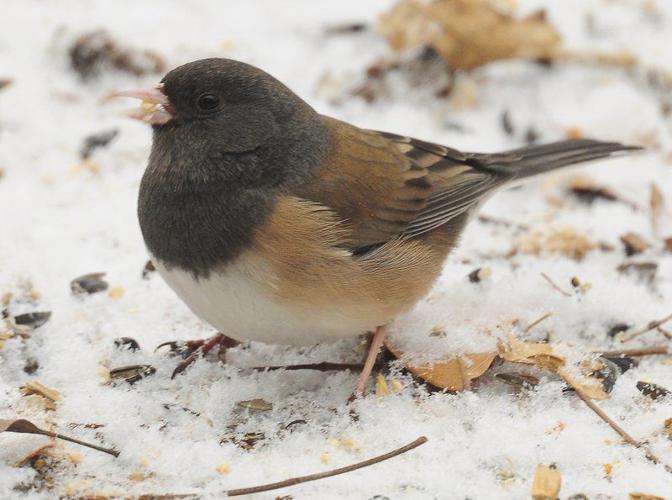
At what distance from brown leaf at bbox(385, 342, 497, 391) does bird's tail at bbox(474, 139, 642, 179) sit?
0.73 metres

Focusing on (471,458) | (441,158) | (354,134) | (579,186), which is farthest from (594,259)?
(471,458)

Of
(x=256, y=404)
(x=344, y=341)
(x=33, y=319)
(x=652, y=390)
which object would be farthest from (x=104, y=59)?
(x=652, y=390)

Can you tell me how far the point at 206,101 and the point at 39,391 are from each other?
0.85m

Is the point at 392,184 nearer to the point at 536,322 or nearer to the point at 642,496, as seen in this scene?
the point at 536,322

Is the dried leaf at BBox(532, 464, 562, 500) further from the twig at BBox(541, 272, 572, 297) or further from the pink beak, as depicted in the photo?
the pink beak

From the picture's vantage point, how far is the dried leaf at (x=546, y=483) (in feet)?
6.68

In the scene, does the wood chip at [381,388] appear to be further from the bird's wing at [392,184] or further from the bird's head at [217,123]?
the bird's head at [217,123]

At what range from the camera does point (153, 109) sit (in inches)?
96.3

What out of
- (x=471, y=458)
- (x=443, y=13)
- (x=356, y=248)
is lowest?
(x=471, y=458)

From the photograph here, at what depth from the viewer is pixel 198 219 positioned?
231 centimetres

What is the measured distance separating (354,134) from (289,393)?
0.78 meters

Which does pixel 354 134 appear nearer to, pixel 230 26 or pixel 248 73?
pixel 248 73

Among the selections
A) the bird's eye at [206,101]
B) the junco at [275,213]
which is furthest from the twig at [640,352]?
the bird's eye at [206,101]

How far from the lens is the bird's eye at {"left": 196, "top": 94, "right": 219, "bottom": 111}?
8.04ft
